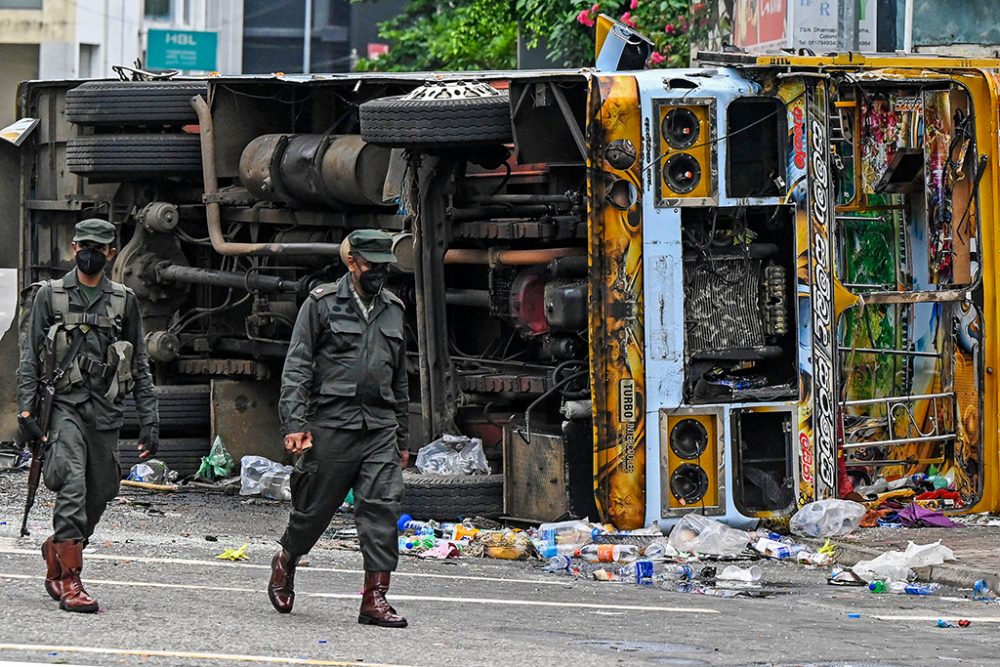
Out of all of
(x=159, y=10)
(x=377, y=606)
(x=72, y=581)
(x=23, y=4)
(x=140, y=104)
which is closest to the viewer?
(x=377, y=606)

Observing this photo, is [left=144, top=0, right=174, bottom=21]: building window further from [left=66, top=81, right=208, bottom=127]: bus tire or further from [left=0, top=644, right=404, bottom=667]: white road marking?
[left=0, top=644, right=404, bottom=667]: white road marking

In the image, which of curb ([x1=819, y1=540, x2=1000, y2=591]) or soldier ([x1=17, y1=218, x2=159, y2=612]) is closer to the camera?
soldier ([x1=17, y1=218, x2=159, y2=612])

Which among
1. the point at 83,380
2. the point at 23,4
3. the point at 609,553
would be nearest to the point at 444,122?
the point at 609,553

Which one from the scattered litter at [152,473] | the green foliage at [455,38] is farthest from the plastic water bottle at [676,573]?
the green foliage at [455,38]

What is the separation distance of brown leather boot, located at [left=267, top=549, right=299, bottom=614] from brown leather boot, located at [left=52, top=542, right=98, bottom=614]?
73cm

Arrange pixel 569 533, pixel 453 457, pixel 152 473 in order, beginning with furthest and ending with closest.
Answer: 1. pixel 152 473
2. pixel 453 457
3. pixel 569 533

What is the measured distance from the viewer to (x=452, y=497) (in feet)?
39.0

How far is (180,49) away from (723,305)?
22593 mm

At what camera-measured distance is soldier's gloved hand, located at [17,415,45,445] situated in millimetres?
8477

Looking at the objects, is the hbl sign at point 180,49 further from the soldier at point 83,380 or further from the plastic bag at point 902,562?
the soldier at point 83,380

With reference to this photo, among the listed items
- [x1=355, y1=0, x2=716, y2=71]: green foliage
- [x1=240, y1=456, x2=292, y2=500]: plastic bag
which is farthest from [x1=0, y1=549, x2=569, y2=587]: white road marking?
[x1=355, y1=0, x2=716, y2=71]: green foliage

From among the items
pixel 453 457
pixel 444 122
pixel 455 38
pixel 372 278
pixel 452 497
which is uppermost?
pixel 455 38

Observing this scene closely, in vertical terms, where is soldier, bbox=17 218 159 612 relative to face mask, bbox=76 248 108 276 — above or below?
below

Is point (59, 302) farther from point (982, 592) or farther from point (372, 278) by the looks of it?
point (982, 592)
